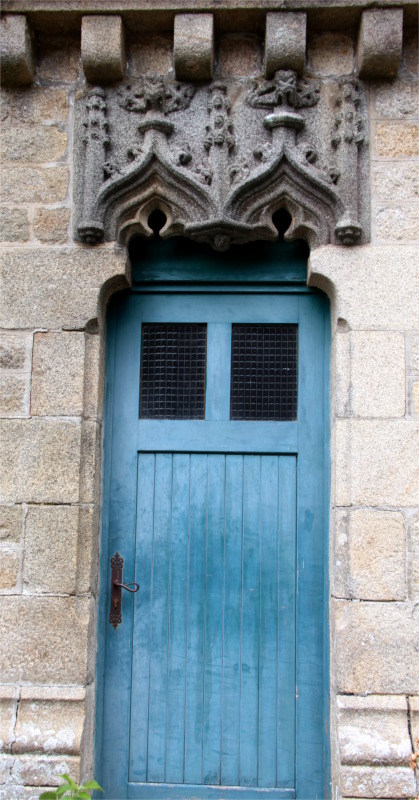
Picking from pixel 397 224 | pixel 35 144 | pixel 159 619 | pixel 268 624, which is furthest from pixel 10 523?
pixel 397 224

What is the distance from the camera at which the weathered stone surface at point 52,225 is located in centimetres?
A: 339

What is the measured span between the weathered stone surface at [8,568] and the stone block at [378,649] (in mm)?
1367

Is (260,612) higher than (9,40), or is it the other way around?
(9,40)

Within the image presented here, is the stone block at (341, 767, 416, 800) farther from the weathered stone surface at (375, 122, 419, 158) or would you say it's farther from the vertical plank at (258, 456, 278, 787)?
the weathered stone surface at (375, 122, 419, 158)

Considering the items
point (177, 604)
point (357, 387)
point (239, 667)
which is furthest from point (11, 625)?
point (357, 387)

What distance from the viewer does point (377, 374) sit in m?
3.22

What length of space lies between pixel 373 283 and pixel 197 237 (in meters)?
0.81

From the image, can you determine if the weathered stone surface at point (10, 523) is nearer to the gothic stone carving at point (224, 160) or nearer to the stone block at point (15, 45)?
the gothic stone carving at point (224, 160)

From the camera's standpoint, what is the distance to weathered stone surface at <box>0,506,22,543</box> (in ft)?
10.5

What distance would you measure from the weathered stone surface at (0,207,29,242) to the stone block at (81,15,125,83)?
0.73m

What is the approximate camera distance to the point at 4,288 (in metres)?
3.38

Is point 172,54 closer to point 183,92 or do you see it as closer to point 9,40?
point 183,92

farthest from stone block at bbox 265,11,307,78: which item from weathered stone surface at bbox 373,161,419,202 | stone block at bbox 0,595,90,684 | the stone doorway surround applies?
stone block at bbox 0,595,90,684

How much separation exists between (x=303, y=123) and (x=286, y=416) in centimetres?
131
